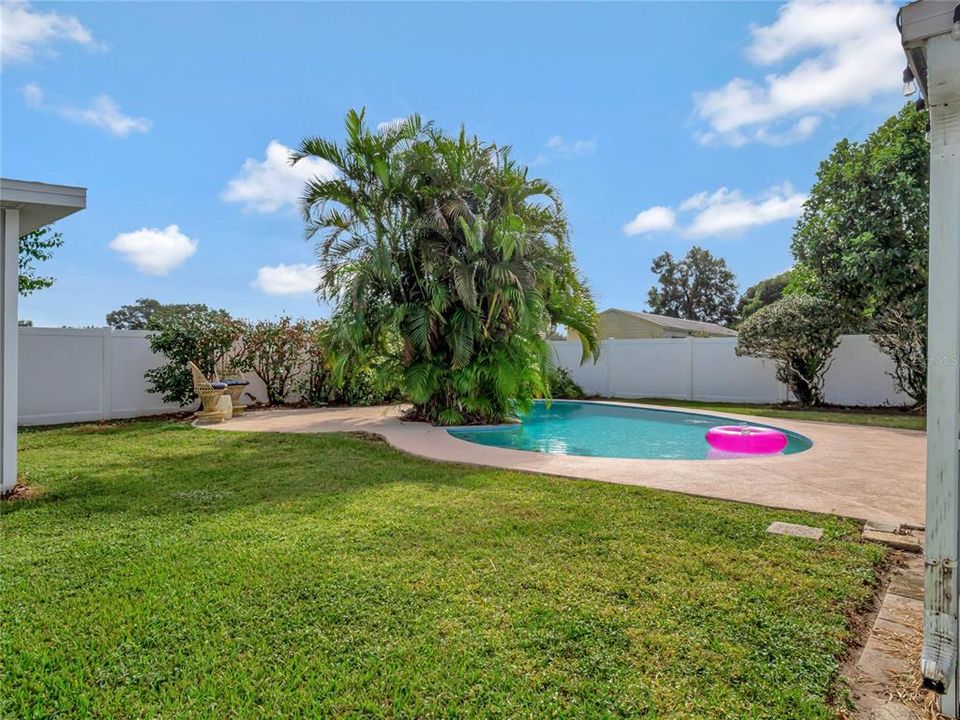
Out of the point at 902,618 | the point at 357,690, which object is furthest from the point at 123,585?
the point at 902,618

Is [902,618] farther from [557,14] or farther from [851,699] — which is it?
[557,14]

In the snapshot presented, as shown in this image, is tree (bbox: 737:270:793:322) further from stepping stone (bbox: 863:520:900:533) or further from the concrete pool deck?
stepping stone (bbox: 863:520:900:533)

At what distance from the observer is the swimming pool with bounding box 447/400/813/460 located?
885 cm

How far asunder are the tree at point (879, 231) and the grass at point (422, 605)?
1089cm

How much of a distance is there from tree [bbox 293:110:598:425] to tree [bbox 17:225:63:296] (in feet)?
33.7

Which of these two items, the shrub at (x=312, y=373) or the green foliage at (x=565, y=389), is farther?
the green foliage at (x=565, y=389)

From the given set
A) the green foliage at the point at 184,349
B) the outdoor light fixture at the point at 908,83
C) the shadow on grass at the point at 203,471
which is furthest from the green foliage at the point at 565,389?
the outdoor light fixture at the point at 908,83

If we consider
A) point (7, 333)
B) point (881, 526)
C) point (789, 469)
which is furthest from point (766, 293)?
point (7, 333)

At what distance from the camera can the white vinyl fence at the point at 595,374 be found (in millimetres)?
10969

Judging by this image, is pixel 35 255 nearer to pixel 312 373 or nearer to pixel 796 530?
pixel 312 373

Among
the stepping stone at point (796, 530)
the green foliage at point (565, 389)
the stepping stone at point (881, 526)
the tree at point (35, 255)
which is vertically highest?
the tree at point (35, 255)

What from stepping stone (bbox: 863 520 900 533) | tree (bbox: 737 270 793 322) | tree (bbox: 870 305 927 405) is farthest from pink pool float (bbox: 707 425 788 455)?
tree (bbox: 737 270 793 322)

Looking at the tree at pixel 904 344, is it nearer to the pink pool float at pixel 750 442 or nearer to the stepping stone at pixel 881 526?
the pink pool float at pixel 750 442

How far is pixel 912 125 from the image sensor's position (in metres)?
12.1
